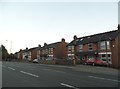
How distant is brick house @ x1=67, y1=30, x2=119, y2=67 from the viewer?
157ft

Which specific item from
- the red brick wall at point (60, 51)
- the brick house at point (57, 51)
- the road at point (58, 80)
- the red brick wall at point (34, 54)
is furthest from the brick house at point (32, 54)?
the road at point (58, 80)

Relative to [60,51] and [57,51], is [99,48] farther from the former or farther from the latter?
[57,51]

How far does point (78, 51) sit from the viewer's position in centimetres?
6250

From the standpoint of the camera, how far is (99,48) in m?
53.0

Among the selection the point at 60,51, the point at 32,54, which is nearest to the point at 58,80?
the point at 60,51

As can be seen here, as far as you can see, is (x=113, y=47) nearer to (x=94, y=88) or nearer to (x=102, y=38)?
(x=102, y=38)

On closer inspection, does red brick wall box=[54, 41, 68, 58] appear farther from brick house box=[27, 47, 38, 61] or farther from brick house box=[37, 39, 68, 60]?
brick house box=[27, 47, 38, 61]

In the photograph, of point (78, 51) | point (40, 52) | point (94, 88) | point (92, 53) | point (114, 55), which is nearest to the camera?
point (94, 88)

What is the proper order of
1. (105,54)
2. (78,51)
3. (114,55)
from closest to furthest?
(114,55) → (105,54) → (78,51)

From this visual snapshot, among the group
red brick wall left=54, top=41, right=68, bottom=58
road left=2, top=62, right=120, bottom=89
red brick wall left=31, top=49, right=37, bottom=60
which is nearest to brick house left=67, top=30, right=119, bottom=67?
red brick wall left=54, top=41, right=68, bottom=58

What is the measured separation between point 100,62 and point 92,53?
23.6ft

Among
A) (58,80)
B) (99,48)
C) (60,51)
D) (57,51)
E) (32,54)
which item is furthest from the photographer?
(32,54)

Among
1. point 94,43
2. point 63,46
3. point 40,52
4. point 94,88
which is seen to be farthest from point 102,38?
point 40,52

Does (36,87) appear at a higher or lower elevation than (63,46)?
lower
